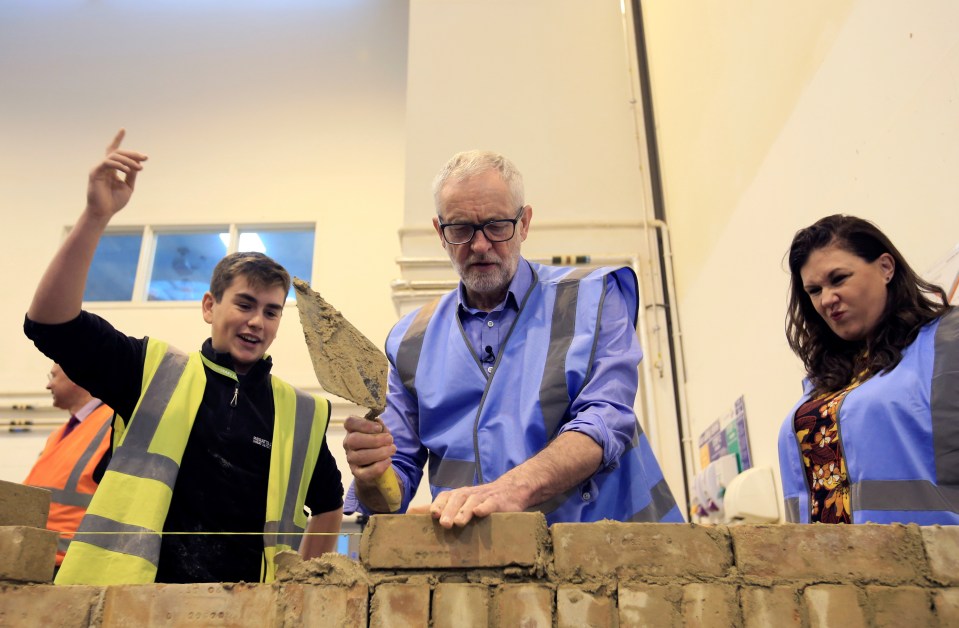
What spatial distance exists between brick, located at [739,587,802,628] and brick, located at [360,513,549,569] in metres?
0.30

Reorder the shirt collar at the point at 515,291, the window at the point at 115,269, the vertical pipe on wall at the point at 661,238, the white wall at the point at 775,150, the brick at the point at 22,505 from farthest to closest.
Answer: the window at the point at 115,269
the vertical pipe on wall at the point at 661,238
the white wall at the point at 775,150
the shirt collar at the point at 515,291
the brick at the point at 22,505

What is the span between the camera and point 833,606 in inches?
45.3

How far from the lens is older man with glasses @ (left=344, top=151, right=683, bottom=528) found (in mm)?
1486

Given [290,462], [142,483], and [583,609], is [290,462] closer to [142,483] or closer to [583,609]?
[142,483]

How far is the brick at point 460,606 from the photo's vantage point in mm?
1170

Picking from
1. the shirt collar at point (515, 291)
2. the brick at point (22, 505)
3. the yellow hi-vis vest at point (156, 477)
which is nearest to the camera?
the brick at point (22, 505)

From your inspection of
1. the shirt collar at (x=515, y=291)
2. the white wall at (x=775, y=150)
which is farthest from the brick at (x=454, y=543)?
the white wall at (x=775, y=150)

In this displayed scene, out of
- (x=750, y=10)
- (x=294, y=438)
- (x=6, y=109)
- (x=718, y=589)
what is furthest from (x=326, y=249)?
(x=718, y=589)

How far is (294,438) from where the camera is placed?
81.2 inches

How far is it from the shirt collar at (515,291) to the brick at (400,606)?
77cm

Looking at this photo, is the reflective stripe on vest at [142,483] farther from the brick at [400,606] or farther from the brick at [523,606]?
the brick at [523,606]

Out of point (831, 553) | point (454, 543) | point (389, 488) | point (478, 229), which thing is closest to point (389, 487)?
point (389, 488)

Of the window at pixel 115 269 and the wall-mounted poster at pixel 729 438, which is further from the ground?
the window at pixel 115 269

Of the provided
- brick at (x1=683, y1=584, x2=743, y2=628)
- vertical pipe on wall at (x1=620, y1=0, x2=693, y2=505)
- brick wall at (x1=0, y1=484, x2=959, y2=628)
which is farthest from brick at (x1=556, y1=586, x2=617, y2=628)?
vertical pipe on wall at (x1=620, y1=0, x2=693, y2=505)
